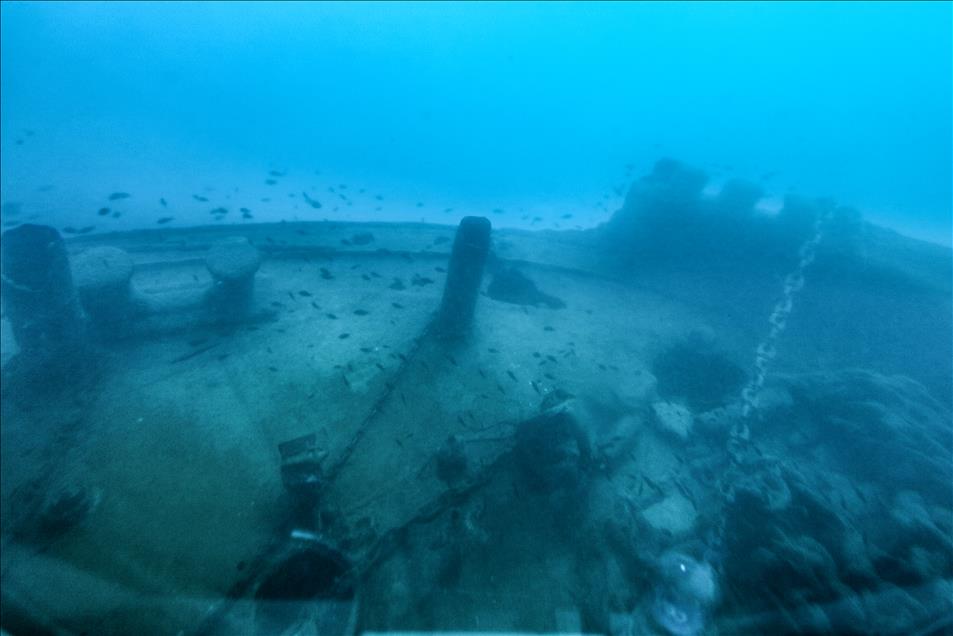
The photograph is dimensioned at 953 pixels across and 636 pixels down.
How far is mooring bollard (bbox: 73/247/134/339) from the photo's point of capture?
8.10 meters

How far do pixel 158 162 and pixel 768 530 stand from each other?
58.7 metres

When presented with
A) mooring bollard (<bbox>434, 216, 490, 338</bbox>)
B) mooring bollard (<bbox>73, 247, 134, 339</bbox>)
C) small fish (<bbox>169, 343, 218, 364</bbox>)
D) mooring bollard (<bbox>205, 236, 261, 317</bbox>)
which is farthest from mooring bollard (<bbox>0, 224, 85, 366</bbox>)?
mooring bollard (<bbox>434, 216, 490, 338</bbox>)

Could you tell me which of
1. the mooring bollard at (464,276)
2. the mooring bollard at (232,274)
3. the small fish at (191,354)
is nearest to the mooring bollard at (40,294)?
the small fish at (191,354)

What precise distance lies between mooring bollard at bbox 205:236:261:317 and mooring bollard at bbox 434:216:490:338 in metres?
4.53

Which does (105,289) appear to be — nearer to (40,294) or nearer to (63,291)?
(63,291)

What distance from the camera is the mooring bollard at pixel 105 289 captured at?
8.10 metres

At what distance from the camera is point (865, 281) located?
45.8ft

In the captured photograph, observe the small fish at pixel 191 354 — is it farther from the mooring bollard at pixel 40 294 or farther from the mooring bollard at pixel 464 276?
the mooring bollard at pixel 464 276

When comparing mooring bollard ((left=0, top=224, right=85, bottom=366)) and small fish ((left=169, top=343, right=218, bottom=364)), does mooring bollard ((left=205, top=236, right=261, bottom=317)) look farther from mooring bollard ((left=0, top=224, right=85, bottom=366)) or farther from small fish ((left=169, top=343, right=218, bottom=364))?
mooring bollard ((left=0, top=224, right=85, bottom=366))

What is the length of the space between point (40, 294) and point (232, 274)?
3.00 meters

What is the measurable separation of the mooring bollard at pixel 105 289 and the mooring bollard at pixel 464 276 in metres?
6.60

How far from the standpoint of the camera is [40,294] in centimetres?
709

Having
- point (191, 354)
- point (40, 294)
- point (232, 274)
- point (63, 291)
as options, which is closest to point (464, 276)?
point (232, 274)

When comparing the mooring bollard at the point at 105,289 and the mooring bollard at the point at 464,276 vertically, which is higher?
the mooring bollard at the point at 464,276
